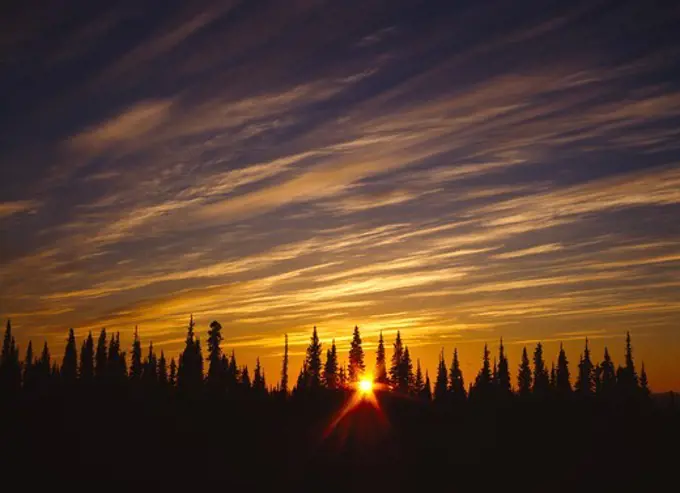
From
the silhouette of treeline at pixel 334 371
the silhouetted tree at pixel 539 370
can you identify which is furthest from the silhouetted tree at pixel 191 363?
the silhouetted tree at pixel 539 370

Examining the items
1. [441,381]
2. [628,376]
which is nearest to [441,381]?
→ [441,381]

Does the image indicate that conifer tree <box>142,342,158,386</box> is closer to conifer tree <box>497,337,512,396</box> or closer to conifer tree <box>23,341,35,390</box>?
conifer tree <box>23,341,35,390</box>

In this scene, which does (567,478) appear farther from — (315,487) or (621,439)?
(315,487)

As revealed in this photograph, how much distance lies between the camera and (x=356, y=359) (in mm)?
141750

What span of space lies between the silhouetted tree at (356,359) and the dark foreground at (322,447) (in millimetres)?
54120

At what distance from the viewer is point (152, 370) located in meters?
136

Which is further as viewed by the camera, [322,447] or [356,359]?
[356,359]

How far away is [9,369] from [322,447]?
218 ft

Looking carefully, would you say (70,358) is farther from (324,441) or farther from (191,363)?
(324,441)

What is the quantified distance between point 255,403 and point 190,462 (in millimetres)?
18764

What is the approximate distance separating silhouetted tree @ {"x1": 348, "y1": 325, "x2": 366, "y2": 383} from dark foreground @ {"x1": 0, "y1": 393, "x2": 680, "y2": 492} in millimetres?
54120

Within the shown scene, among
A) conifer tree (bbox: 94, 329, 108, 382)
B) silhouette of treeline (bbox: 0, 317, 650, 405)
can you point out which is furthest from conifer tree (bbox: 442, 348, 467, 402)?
conifer tree (bbox: 94, 329, 108, 382)

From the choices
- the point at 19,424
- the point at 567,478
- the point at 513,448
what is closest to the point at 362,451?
the point at 513,448

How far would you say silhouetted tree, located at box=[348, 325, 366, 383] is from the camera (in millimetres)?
141125
